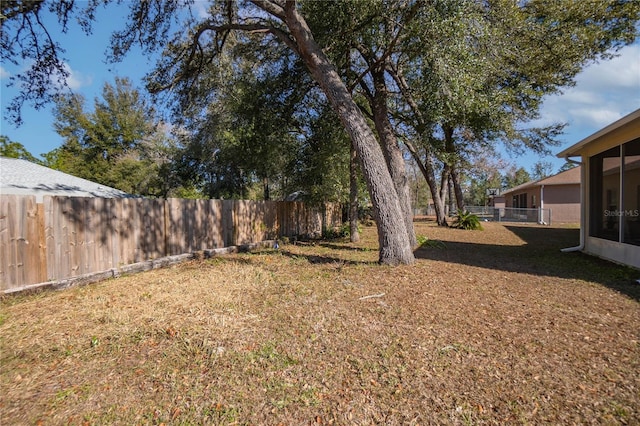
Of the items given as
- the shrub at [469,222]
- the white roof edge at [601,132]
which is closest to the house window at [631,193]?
the white roof edge at [601,132]

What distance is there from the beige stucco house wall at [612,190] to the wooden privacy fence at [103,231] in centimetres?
872

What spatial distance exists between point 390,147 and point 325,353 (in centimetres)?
630

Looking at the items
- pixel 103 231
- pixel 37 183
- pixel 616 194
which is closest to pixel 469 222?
pixel 616 194

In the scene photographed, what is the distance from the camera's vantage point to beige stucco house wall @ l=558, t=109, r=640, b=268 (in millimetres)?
6250

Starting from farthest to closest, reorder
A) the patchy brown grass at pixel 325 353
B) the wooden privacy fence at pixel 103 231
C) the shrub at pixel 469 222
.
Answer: the shrub at pixel 469 222 → the wooden privacy fence at pixel 103 231 → the patchy brown grass at pixel 325 353

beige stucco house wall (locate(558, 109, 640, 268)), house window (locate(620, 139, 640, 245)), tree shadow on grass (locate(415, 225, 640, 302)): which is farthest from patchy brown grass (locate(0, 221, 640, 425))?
beige stucco house wall (locate(558, 109, 640, 268))

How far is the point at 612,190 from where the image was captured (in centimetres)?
711

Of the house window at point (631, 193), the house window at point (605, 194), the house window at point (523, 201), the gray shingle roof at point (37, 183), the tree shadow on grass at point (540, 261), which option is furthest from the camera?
the house window at point (523, 201)

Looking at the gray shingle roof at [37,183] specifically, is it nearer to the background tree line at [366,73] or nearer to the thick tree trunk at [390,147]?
the background tree line at [366,73]

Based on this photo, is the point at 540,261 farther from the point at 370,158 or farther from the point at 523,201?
the point at 523,201

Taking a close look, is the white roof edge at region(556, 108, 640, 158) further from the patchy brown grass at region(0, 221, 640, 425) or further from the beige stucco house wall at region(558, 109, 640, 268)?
the patchy brown grass at region(0, 221, 640, 425)

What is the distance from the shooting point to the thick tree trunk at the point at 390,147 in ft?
27.2

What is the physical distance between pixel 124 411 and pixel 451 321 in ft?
10.5

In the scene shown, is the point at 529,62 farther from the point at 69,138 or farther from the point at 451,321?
the point at 69,138
